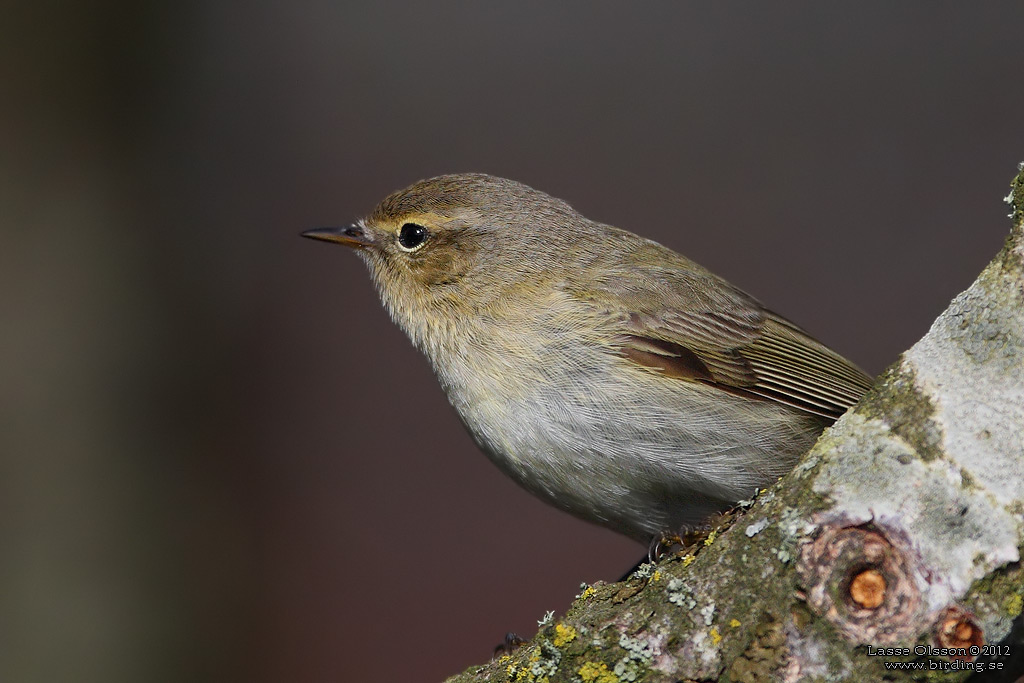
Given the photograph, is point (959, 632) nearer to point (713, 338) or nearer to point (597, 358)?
point (597, 358)

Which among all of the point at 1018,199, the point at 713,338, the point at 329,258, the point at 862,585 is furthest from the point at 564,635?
the point at 329,258

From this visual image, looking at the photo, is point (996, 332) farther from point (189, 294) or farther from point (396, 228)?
point (189, 294)

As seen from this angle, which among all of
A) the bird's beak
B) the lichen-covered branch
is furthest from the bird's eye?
the lichen-covered branch

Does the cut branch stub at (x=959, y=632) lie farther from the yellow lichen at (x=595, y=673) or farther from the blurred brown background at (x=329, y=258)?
the blurred brown background at (x=329, y=258)

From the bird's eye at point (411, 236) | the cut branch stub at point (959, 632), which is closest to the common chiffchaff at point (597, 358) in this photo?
the bird's eye at point (411, 236)

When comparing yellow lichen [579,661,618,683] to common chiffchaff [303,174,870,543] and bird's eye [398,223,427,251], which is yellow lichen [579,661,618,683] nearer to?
common chiffchaff [303,174,870,543]

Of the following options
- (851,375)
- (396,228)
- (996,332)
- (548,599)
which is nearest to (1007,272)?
(996,332)

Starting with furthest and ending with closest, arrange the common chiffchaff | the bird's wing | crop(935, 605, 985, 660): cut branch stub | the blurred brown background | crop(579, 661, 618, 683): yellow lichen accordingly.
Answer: the blurred brown background
the bird's wing
the common chiffchaff
crop(579, 661, 618, 683): yellow lichen
crop(935, 605, 985, 660): cut branch stub
